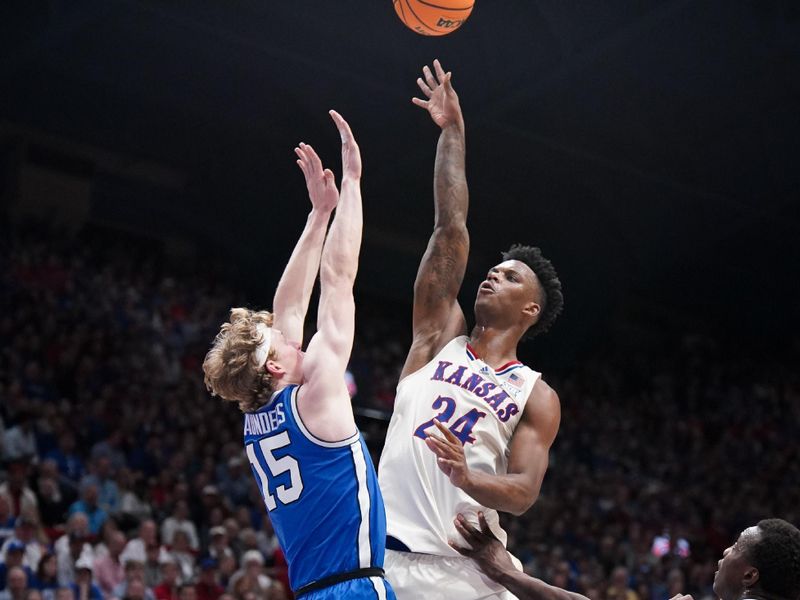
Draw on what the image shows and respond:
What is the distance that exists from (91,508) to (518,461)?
618cm

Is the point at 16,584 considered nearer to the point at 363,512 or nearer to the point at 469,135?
the point at 363,512

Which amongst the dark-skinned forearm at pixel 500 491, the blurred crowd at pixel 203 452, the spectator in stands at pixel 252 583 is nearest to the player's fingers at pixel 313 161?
the dark-skinned forearm at pixel 500 491

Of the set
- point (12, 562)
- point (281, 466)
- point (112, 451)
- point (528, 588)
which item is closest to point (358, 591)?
point (281, 466)

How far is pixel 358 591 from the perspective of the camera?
3623mm

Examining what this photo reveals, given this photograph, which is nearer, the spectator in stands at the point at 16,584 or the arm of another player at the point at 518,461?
the arm of another player at the point at 518,461

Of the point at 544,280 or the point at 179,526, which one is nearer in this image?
the point at 544,280

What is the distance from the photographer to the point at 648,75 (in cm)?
1398

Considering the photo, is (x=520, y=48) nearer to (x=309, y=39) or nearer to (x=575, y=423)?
(x=309, y=39)

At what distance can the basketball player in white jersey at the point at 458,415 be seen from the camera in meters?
4.08

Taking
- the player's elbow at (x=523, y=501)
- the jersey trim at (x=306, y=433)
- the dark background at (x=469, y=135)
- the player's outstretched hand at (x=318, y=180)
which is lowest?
the player's elbow at (x=523, y=501)

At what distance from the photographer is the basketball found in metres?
5.66

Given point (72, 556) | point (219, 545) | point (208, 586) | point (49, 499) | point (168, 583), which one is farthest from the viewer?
point (219, 545)

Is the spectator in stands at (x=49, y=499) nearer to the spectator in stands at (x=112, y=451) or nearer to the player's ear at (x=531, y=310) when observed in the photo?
the spectator in stands at (x=112, y=451)

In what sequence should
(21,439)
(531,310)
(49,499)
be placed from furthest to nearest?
(21,439)
(49,499)
(531,310)
